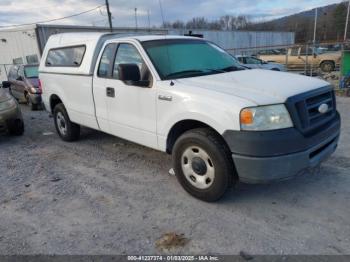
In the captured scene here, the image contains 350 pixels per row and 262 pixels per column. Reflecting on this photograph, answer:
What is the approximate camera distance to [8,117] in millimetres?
6473

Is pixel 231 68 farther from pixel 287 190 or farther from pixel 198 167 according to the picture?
pixel 287 190

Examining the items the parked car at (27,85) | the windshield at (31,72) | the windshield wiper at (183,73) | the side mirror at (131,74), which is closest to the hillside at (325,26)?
the windshield at (31,72)

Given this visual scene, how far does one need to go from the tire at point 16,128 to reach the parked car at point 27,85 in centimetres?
379

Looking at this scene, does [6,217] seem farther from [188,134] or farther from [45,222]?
[188,134]

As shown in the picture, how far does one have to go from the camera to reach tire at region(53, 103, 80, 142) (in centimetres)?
605

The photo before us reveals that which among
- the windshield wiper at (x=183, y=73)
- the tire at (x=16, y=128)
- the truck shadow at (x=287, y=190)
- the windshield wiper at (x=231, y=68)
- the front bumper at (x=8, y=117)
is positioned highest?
the windshield wiper at (x=183, y=73)

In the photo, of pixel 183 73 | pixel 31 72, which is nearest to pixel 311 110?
pixel 183 73

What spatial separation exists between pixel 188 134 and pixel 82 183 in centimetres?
181

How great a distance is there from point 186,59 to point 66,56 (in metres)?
2.73

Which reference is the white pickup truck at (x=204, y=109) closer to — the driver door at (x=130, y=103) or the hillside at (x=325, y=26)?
the driver door at (x=130, y=103)

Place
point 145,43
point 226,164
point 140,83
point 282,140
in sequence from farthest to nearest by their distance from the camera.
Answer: point 145,43
point 140,83
point 226,164
point 282,140

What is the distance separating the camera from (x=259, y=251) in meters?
2.77

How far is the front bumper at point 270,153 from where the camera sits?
2973mm

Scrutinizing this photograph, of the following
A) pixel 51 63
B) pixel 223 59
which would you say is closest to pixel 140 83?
pixel 223 59
